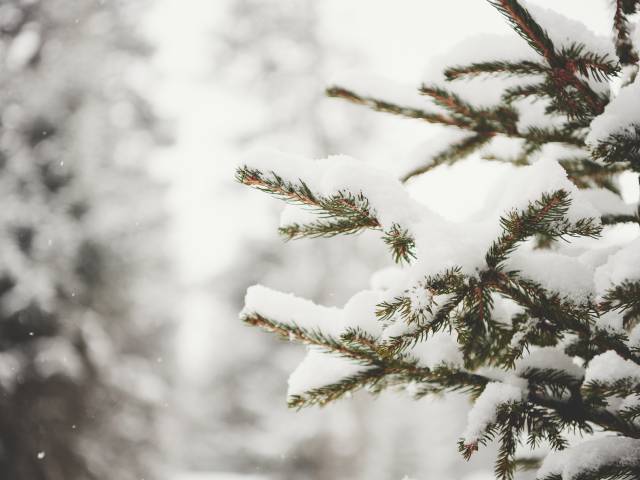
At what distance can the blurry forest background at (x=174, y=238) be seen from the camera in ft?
17.4

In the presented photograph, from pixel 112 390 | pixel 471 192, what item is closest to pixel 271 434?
pixel 112 390

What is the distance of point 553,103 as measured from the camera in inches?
45.5

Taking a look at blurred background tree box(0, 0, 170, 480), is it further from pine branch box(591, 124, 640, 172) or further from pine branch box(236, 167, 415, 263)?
pine branch box(591, 124, 640, 172)

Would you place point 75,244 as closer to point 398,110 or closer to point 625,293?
point 398,110

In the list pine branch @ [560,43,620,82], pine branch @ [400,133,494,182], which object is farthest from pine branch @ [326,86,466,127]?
pine branch @ [560,43,620,82]

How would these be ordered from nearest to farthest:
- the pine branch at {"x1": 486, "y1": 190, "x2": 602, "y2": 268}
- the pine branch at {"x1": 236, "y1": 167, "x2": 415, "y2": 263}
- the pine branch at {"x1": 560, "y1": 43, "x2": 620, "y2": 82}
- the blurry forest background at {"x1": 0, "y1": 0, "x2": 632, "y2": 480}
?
the pine branch at {"x1": 486, "y1": 190, "x2": 602, "y2": 268} → the pine branch at {"x1": 236, "y1": 167, "x2": 415, "y2": 263} → the pine branch at {"x1": 560, "y1": 43, "x2": 620, "y2": 82} → the blurry forest background at {"x1": 0, "y1": 0, "x2": 632, "y2": 480}

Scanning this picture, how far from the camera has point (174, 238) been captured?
26.9 feet

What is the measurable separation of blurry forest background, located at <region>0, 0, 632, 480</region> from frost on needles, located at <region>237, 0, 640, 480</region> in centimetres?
397

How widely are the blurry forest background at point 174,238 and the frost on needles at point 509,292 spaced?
13.0 ft

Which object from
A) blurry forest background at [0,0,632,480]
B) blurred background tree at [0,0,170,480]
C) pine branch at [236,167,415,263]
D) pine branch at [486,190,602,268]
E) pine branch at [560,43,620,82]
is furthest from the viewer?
blurry forest background at [0,0,632,480]

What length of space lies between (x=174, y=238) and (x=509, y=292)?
26.2 feet

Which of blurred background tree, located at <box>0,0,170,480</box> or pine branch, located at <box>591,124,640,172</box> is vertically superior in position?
blurred background tree, located at <box>0,0,170,480</box>

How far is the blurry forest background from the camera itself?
5297mm

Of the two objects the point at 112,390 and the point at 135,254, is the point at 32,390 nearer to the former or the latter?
the point at 112,390
